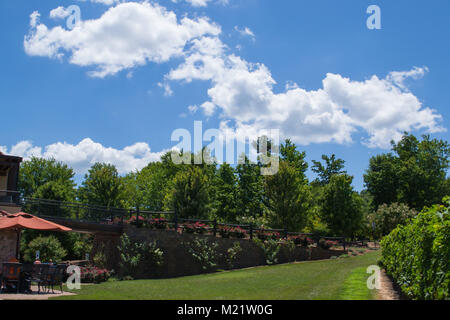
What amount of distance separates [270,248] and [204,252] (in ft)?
15.5

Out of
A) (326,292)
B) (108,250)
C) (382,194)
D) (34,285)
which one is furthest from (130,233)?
(382,194)

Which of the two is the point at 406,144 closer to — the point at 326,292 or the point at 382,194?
the point at 382,194

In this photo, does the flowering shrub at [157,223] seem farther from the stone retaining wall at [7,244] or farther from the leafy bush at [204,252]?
the stone retaining wall at [7,244]

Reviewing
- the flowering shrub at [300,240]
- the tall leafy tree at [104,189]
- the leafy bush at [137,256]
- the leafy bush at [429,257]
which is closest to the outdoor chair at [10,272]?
the leafy bush at [137,256]

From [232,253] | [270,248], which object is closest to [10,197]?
[232,253]

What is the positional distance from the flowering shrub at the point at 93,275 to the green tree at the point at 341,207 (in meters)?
25.9

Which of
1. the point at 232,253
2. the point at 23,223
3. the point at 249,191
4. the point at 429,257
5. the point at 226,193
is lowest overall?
the point at 232,253

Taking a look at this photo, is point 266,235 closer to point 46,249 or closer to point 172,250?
point 172,250

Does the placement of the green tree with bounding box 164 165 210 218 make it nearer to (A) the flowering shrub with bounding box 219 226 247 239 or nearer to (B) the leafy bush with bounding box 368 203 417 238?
(A) the flowering shrub with bounding box 219 226 247 239

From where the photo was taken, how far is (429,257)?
294 inches

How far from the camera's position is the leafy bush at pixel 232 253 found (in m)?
24.7

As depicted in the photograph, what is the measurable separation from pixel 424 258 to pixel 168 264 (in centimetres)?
1718

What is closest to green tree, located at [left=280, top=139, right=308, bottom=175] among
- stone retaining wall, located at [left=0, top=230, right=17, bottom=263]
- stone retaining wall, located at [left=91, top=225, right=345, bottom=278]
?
stone retaining wall, located at [left=91, top=225, right=345, bottom=278]

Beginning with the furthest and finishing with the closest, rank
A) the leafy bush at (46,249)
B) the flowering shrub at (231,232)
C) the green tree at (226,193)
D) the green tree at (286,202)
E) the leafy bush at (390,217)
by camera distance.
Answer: the green tree at (226,193) < the leafy bush at (390,217) < the green tree at (286,202) < the leafy bush at (46,249) < the flowering shrub at (231,232)
